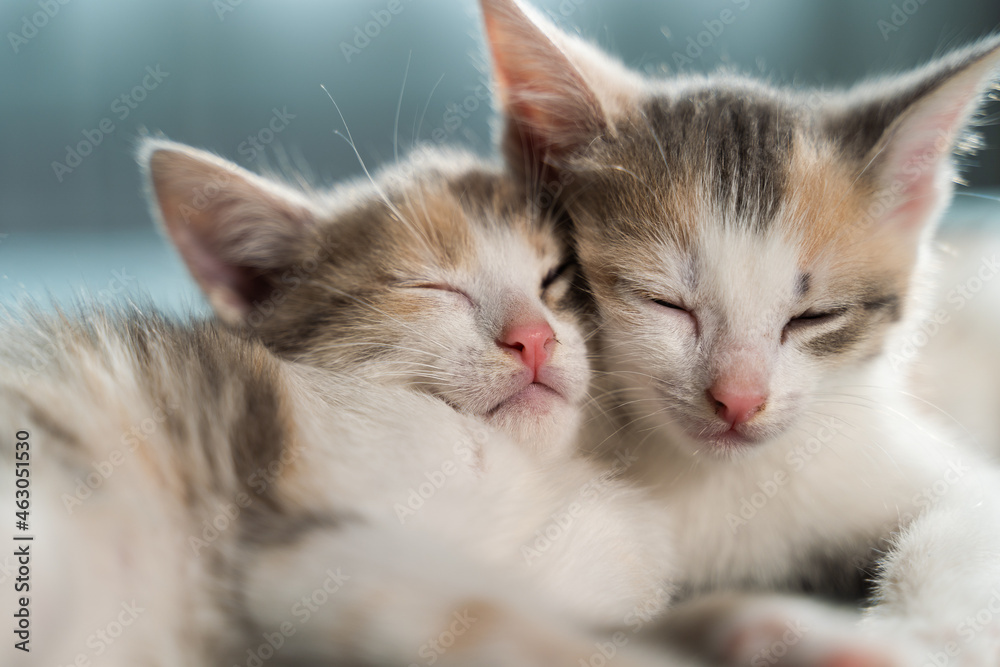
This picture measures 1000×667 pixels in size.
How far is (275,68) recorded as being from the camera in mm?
2162

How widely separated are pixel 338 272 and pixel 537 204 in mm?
300

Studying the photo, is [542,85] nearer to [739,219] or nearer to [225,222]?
[739,219]

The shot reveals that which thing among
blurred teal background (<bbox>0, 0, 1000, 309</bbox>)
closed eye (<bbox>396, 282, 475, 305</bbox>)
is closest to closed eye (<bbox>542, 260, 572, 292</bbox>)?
closed eye (<bbox>396, 282, 475, 305</bbox>)

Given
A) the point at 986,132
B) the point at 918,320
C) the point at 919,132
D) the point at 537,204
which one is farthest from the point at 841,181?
the point at 986,132

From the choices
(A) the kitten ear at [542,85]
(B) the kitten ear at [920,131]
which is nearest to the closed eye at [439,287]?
(A) the kitten ear at [542,85]

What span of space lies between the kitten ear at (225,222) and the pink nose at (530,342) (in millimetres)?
362

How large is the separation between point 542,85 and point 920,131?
19.5 inches

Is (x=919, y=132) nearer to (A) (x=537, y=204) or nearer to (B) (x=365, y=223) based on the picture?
(A) (x=537, y=204)

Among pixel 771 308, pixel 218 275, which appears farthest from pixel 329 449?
pixel 771 308

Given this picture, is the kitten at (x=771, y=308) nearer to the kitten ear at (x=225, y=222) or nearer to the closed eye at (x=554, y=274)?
the closed eye at (x=554, y=274)

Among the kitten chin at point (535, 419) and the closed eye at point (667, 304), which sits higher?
the closed eye at point (667, 304)

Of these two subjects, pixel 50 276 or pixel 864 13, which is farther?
pixel 864 13

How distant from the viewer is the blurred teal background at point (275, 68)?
1.97 meters

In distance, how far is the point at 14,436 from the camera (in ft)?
2.30
